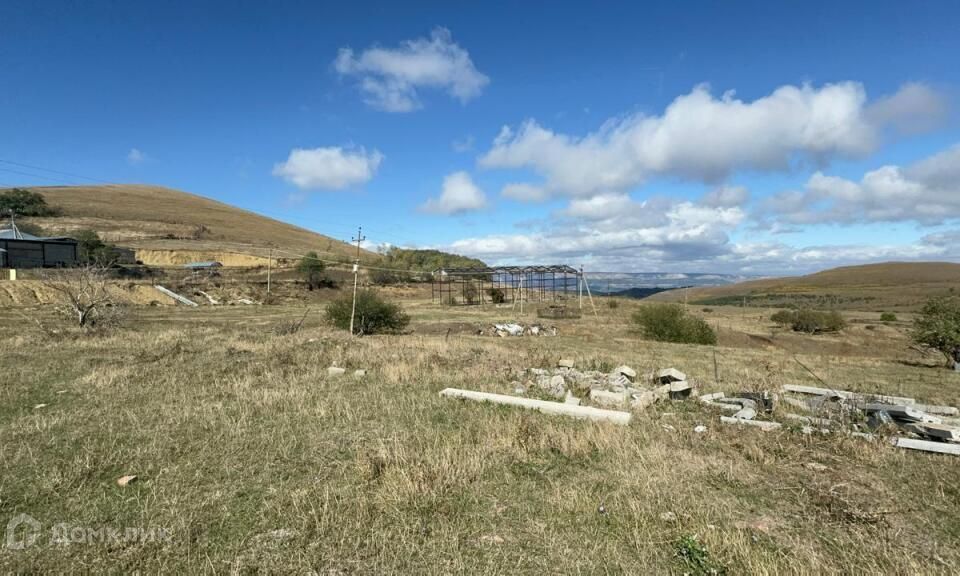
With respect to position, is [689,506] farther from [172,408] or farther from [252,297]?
[252,297]

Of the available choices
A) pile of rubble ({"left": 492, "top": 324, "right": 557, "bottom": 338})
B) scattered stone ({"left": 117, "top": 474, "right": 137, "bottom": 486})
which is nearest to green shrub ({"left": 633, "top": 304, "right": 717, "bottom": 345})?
pile of rubble ({"left": 492, "top": 324, "right": 557, "bottom": 338})

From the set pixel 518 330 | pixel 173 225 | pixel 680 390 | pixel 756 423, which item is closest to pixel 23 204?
pixel 173 225

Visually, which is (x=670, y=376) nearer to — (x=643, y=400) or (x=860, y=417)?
(x=643, y=400)

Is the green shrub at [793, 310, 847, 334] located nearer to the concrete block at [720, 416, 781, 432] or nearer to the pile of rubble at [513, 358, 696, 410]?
the pile of rubble at [513, 358, 696, 410]

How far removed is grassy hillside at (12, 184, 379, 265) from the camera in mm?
66125

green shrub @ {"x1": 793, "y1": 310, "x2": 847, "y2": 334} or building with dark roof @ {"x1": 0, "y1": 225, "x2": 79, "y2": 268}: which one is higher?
building with dark roof @ {"x1": 0, "y1": 225, "x2": 79, "y2": 268}

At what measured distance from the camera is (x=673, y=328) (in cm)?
2839

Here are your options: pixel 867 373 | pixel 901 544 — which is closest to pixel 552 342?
pixel 867 373

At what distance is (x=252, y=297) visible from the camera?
4412 centimetres

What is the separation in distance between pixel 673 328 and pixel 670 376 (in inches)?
723

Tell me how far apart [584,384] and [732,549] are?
22.9 feet

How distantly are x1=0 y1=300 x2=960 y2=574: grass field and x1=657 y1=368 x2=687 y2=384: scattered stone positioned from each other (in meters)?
1.83

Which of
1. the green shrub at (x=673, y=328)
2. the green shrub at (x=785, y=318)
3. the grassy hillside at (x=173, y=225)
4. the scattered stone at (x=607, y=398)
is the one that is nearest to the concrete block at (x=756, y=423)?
the scattered stone at (x=607, y=398)

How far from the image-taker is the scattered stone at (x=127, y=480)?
494 cm
